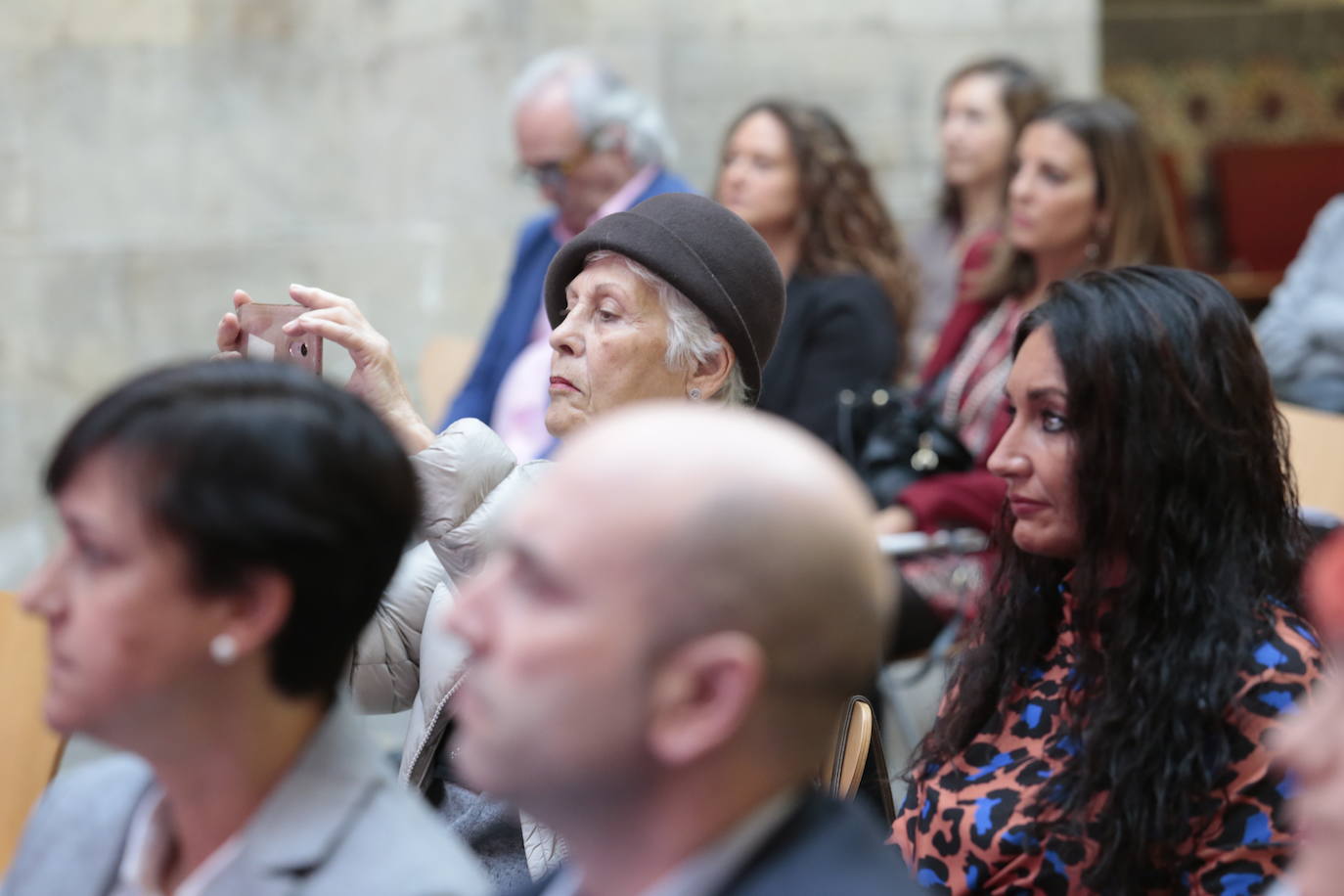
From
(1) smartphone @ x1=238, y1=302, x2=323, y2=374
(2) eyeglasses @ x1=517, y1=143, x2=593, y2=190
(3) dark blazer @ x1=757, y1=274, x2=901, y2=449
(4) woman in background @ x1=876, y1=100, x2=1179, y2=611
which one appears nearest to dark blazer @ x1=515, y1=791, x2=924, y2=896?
(1) smartphone @ x1=238, y1=302, x2=323, y2=374

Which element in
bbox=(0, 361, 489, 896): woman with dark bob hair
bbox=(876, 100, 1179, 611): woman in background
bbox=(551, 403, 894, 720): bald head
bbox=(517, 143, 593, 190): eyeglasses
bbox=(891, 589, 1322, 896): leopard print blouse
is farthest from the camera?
bbox=(517, 143, 593, 190): eyeglasses

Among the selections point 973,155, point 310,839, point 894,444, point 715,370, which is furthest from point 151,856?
point 973,155

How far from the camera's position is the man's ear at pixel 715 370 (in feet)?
8.93

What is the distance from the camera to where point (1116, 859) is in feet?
6.78

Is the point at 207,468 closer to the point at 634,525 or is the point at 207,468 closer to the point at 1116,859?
the point at 634,525

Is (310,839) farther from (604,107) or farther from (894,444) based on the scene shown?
(604,107)

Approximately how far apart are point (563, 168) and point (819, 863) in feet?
12.2

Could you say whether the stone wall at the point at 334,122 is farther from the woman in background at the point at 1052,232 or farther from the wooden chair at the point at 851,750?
the wooden chair at the point at 851,750

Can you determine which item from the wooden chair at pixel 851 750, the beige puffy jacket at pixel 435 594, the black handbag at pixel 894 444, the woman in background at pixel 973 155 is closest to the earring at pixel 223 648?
the beige puffy jacket at pixel 435 594

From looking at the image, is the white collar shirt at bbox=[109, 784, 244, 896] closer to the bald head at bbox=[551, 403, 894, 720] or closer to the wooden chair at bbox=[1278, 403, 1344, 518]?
the bald head at bbox=[551, 403, 894, 720]

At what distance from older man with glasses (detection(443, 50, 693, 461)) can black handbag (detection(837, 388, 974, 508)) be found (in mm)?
924

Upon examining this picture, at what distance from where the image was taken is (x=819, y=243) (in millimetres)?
4863

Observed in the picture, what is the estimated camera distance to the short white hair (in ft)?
8.79

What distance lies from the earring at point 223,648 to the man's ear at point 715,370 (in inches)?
53.1
